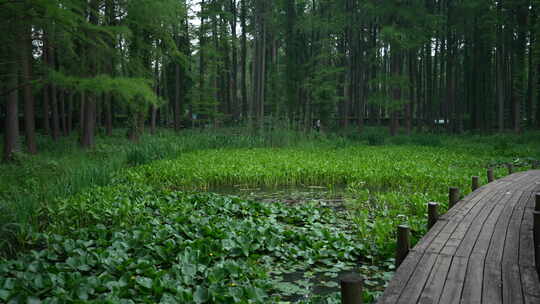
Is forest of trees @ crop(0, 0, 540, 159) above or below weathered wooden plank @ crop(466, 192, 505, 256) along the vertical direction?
above

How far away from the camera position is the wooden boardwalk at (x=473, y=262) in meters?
2.64

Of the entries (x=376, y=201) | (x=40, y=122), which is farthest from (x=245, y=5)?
(x=376, y=201)

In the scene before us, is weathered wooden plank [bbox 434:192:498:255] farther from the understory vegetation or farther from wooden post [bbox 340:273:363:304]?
wooden post [bbox 340:273:363:304]

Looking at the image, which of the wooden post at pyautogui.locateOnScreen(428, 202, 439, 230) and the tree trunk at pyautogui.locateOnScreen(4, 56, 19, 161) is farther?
the tree trunk at pyautogui.locateOnScreen(4, 56, 19, 161)

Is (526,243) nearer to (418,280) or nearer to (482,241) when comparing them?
(482,241)

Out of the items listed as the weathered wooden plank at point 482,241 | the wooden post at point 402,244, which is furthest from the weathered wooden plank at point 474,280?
the wooden post at point 402,244

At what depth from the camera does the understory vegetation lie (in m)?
3.18

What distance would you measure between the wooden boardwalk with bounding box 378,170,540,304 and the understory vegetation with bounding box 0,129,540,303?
1.42 feet

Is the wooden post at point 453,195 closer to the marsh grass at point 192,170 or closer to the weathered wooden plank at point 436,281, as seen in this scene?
the weathered wooden plank at point 436,281

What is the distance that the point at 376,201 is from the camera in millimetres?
6770

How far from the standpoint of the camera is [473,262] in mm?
3262

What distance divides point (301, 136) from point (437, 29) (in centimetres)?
1126

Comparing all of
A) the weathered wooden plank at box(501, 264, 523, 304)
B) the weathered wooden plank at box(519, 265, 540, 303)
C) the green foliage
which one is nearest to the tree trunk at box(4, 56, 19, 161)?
the green foliage

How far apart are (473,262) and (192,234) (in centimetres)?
297
